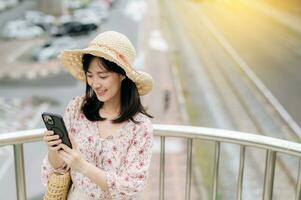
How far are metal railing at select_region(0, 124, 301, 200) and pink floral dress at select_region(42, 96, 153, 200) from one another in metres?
0.34

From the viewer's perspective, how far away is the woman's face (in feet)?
2.68

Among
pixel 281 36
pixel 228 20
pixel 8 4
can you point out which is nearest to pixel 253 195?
pixel 281 36

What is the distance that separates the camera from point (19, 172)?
1206mm

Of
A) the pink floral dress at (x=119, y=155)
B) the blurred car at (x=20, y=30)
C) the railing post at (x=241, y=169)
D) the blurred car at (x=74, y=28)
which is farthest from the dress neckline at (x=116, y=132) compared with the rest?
the blurred car at (x=20, y=30)

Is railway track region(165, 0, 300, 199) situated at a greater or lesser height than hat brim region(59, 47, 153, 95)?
lesser

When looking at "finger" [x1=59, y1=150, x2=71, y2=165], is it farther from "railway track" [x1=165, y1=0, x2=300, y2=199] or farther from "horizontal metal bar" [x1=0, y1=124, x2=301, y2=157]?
"railway track" [x1=165, y1=0, x2=300, y2=199]

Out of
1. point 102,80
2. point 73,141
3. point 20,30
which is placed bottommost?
point 20,30

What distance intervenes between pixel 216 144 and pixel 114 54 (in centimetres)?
52

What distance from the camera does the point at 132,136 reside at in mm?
840

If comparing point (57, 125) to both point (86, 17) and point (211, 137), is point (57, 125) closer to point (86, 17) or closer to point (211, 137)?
point (211, 137)

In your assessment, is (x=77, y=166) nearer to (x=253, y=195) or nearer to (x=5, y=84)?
(x=253, y=195)

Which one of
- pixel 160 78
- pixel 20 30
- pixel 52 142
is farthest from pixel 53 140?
pixel 20 30

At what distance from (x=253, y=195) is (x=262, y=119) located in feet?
9.16

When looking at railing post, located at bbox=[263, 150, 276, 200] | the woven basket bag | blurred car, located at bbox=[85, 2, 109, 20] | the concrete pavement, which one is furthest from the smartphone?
blurred car, located at bbox=[85, 2, 109, 20]
